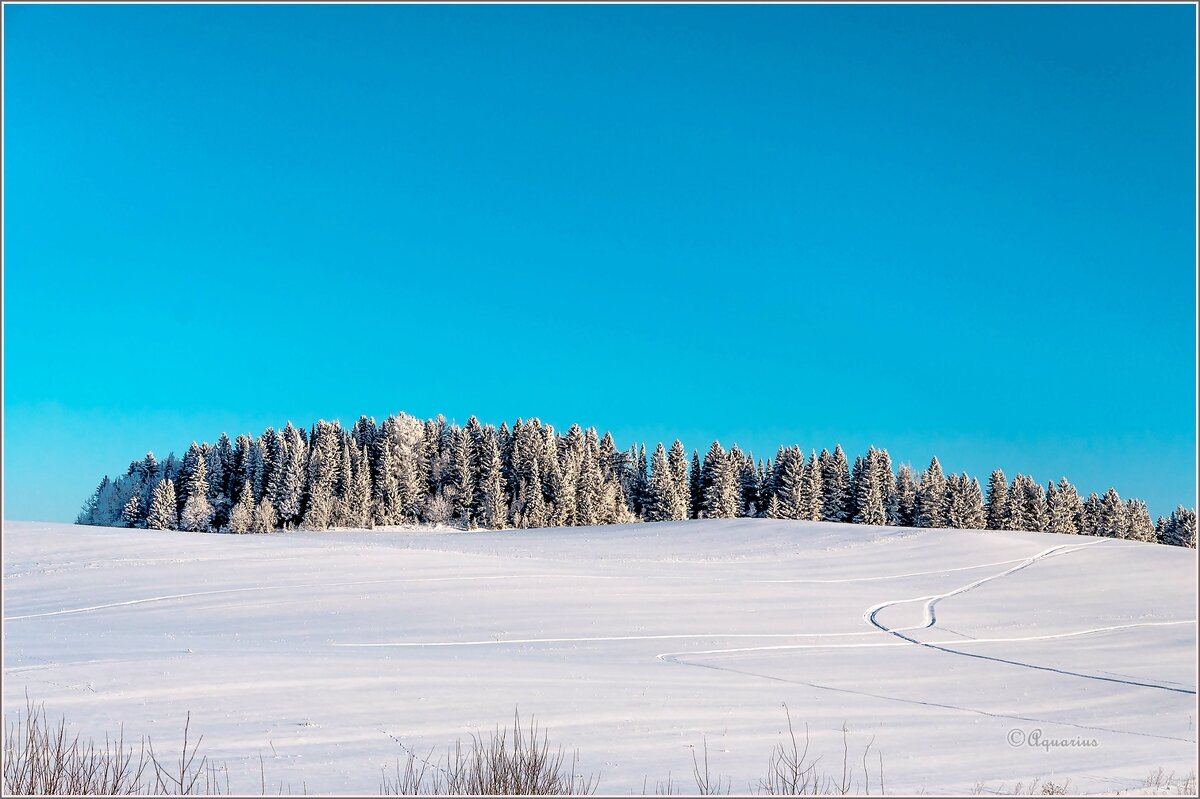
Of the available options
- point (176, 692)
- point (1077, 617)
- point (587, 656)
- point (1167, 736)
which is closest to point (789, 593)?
point (1077, 617)

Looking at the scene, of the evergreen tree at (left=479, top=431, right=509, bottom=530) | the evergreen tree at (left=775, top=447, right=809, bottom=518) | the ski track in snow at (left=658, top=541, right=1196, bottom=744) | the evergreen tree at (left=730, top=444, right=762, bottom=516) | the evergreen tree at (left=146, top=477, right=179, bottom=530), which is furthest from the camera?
the evergreen tree at (left=730, top=444, right=762, bottom=516)

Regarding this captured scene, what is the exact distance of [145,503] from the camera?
78.5m

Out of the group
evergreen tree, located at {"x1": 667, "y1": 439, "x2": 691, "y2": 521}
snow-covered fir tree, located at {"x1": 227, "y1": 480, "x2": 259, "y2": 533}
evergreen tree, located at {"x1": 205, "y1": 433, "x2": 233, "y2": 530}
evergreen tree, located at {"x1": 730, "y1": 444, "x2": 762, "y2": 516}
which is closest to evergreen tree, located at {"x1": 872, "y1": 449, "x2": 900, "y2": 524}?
evergreen tree, located at {"x1": 730, "y1": 444, "x2": 762, "y2": 516}

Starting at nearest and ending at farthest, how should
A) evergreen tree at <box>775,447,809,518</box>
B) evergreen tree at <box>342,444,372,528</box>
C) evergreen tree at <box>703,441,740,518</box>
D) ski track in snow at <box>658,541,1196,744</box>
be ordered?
ski track in snow at <box>658,541,1196,744</box> < evergreen tree at <box>342,444,372,528</box> < evergreen tree at <box>775,447,809,518</box> < evergreen tree at <box>703,441,740,518</box>

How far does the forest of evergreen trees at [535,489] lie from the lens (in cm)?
6919

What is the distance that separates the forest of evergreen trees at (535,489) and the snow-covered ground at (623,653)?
33.3m

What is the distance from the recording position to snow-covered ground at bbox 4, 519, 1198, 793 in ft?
32.0

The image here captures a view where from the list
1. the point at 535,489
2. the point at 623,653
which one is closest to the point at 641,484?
the point at 535,489

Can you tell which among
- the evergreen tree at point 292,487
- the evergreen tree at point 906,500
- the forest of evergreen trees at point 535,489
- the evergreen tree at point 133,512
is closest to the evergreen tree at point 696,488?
the forest of evergreen trees at point 535,489

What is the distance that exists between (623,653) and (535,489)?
2083 inches

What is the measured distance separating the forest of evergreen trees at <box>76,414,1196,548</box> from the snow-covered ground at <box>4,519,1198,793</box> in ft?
109

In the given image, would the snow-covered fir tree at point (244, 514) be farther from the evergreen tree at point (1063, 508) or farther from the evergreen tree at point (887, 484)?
the evergreen tree at point (1063, 508)

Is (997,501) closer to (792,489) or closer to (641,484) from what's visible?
(792,489)

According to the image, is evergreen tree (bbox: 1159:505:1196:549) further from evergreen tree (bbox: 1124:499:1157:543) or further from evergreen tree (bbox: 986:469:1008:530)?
evergreen tree (bbox: 986:469:1008:530)
